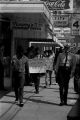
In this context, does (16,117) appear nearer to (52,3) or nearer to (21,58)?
(21,58)

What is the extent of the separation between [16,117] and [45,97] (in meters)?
4.23

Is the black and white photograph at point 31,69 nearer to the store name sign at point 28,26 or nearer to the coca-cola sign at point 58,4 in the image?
the store name sign at point 28,26

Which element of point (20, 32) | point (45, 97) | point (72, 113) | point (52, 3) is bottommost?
point (45, 97)

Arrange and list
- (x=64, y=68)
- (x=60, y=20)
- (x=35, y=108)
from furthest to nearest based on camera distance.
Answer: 1. (x=60, y=20)
2. (x=64, y=68)
3. (x=35, y=108)

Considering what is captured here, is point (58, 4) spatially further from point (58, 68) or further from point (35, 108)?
point (35, 108)

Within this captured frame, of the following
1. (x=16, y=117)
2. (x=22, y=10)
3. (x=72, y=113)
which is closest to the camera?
(x=72, y=113)

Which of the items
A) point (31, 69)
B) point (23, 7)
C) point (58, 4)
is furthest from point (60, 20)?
point (23, 7)

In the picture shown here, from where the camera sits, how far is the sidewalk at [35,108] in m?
9.84

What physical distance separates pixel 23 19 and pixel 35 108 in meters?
5.24

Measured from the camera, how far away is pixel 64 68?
11.7 meters

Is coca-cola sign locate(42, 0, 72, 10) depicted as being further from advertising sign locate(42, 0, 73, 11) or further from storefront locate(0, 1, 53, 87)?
storefront locate(0, 1, 53, 87)

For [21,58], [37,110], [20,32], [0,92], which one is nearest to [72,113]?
[37,110]

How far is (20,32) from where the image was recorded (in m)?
17.4

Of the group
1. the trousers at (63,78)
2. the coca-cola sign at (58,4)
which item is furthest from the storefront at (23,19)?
the coca-cola sign at (58,4)
